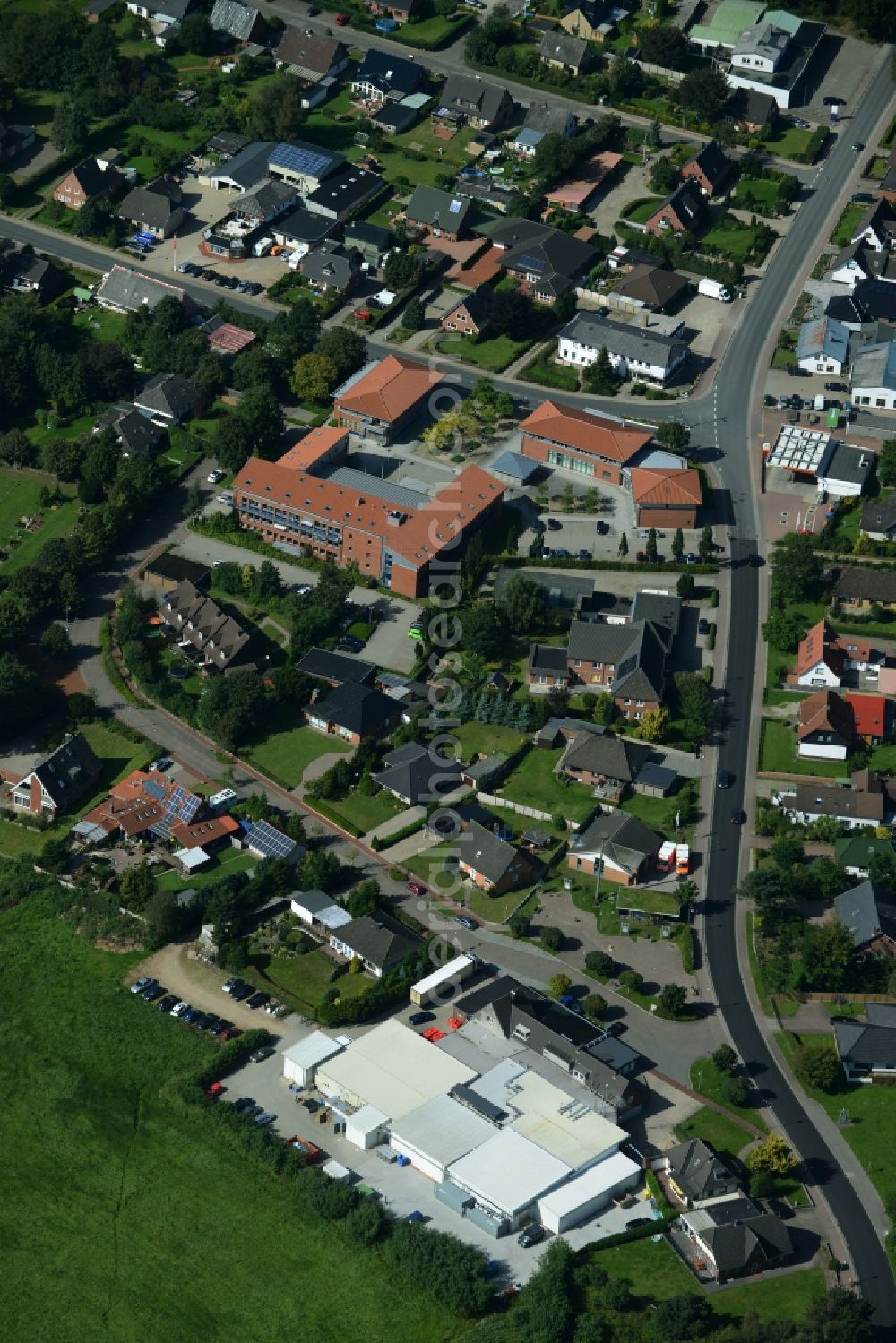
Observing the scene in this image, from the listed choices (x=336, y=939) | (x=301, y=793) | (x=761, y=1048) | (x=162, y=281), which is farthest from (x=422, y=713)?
(x=162, y=281)

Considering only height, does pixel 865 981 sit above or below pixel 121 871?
above

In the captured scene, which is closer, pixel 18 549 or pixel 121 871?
pixel 121 871

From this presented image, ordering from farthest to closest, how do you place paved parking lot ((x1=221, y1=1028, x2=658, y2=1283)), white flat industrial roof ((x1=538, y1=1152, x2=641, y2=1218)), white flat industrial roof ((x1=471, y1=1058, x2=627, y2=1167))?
white flat industrial roof ((x1=471, y1=1058, x2=627, y2=1167)) < white flat industrial roof ((x1=538, y1=1152, x2=641, y2=1218)) < paved parking lot ((x1=221, y1=1028, x2=658, y2=1283))

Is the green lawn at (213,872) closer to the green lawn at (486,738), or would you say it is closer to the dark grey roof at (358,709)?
the dark grey roof at (358,709)

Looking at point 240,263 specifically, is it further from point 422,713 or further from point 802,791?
point 802,791

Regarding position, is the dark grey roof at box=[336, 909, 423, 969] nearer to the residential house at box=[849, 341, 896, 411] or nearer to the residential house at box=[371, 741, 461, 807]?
the residential house at box=[371, 741, 461, 807]

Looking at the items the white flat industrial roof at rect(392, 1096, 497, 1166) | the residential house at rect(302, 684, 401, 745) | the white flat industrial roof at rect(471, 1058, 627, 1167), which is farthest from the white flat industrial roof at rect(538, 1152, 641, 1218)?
the residential house at rect(302, 684, 401, 745)

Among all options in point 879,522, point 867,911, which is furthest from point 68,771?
point 879,522
